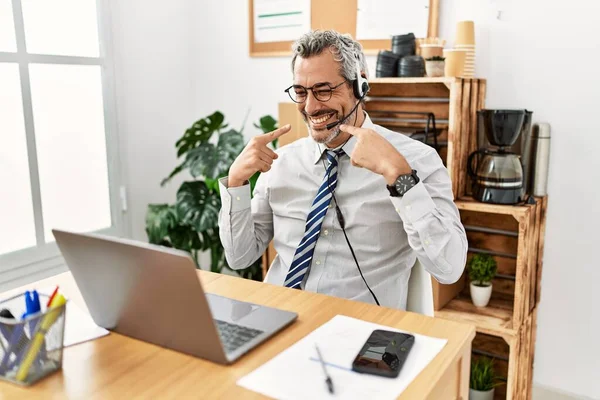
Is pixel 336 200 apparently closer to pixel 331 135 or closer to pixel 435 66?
pixel 331 135

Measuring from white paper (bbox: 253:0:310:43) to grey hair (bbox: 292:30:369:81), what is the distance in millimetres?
1253

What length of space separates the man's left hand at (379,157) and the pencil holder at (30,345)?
75cm

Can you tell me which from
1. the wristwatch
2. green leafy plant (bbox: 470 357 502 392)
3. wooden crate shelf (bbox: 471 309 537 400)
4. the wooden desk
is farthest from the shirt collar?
green leafy plant (bbox: 470 357 502 392)

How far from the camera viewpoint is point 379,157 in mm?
1340

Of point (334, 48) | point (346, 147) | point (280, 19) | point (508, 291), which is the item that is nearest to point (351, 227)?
point (346, 147)

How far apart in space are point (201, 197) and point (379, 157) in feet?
5.15

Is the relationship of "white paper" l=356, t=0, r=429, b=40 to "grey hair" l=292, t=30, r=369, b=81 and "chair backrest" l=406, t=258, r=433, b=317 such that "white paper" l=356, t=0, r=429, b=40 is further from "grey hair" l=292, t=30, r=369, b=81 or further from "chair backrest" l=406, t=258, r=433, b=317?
"chair backrest" l=406, t=258, r=433, b=317

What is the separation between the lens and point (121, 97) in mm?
2936

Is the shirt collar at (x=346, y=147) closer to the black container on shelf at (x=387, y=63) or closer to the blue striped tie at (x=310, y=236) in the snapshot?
the blue striped tie at (x=310, y=236)

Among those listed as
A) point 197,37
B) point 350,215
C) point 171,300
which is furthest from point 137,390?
point 197,37

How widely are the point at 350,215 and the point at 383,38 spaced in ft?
4.13

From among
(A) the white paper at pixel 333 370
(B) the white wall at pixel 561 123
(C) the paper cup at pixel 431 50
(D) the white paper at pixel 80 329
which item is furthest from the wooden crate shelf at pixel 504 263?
(D) the white paper at pixel 80 329

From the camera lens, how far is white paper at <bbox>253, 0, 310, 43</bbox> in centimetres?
279

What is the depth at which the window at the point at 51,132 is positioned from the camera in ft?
8.13
